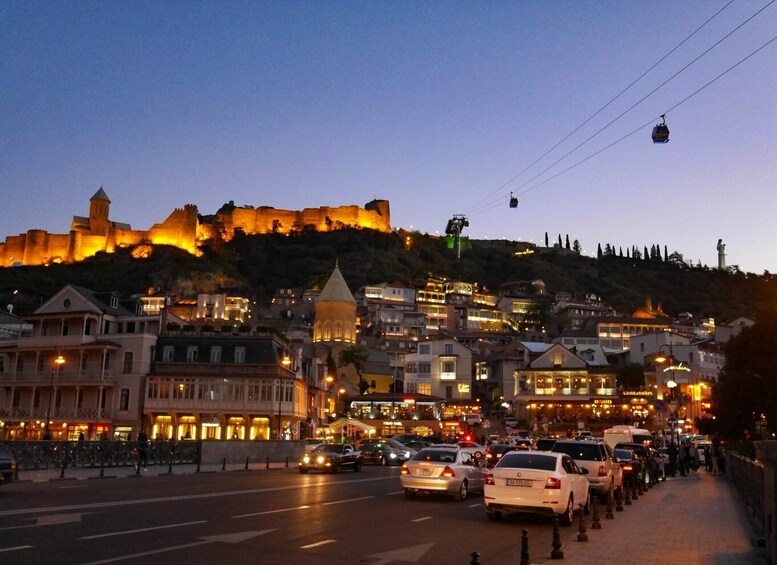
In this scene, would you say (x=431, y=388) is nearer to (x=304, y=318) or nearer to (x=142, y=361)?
(x=142, y=361)

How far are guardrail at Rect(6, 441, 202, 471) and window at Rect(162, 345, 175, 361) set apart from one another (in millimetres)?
21891

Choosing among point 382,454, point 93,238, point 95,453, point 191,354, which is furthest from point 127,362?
point 93,238

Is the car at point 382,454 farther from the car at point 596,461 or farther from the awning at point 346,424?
the car at point 596,461

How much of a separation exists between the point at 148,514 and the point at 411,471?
7.85 metres

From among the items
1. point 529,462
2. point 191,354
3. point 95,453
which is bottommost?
point 95,453

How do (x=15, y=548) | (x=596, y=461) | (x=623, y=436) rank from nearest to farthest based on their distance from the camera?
1. (x=15, y=548)
2. (x=596, y=461)
3. (x=623, y=436)

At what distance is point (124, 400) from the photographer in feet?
190

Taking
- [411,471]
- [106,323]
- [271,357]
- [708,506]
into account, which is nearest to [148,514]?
[411,471]

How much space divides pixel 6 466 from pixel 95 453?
41.6 feet

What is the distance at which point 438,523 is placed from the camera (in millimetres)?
15711

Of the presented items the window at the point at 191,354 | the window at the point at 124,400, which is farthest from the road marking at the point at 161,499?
the window at the point at 124,400

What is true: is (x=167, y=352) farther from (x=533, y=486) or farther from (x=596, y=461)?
(x=533, y=486)

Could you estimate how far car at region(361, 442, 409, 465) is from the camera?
43.2 m

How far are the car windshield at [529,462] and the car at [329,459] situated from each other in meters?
18.2
